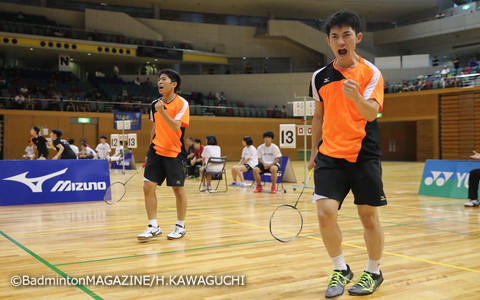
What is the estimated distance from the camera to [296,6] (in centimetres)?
3262

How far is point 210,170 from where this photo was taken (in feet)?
34.7

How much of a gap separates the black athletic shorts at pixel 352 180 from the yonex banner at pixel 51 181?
6.51m

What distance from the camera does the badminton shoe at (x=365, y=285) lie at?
287cm

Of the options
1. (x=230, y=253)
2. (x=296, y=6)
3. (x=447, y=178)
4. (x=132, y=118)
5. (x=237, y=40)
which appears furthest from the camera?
(x=237, y=40)

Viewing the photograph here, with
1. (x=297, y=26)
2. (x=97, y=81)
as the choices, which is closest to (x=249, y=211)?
(x=97, y=81)

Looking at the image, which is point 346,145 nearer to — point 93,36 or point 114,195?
point 114,195

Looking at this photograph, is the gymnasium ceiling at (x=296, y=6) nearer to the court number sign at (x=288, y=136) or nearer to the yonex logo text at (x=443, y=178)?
the court number sign at (x=288, y=136)

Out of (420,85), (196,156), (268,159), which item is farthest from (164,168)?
(420,85)

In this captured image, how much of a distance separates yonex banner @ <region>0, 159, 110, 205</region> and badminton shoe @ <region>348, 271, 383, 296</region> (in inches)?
258

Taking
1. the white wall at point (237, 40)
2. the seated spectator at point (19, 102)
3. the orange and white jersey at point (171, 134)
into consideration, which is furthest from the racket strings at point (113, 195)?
the white wall at point (237, 40)

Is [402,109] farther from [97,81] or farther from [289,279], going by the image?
[289,279]

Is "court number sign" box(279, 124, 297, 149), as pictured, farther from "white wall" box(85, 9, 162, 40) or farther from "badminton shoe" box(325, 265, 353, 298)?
"white wall" box(85, 9, 162, 40)

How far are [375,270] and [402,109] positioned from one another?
82.1ft

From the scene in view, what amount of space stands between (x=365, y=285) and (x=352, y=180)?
2.23ft
